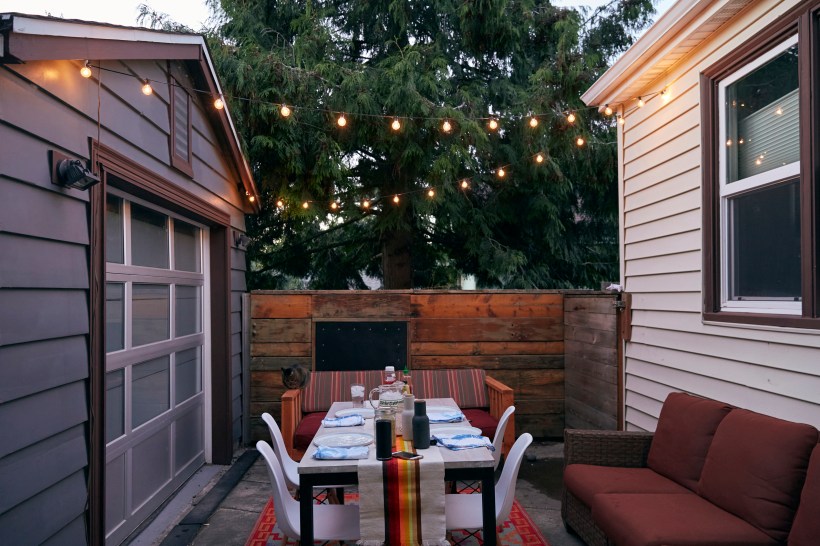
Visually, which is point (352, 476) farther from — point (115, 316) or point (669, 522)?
point (115, 316)

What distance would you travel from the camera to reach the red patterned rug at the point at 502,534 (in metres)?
3.67

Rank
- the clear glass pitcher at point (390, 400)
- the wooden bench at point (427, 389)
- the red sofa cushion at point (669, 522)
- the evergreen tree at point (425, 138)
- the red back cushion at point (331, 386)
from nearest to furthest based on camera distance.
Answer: the red sofa cushion at point (669, 522) < the clear glass pitcher at point (390, 400) < the wooden bench at point (427, 389) < the red back cushion at point (331, 386) < the evergreen tree at point (425, 138)

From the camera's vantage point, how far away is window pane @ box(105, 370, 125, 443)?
133 inches

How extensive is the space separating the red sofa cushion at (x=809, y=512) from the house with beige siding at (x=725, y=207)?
0.45 meters

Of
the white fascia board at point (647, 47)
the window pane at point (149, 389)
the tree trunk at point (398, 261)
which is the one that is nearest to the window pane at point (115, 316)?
the window pane at point (149, 389)

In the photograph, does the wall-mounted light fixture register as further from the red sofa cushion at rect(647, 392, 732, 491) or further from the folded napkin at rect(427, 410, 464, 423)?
the red sofa cushion at rect(647, 392, 732, 491)

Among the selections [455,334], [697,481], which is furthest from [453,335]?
[697,481]

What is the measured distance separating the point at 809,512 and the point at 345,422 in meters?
2.29

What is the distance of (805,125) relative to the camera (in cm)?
279

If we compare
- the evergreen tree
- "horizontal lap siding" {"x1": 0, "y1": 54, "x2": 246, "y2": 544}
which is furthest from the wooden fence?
"horizontal lap siding" {"x1": 0, "y1": 54, "x2": 246, "y2": 544}

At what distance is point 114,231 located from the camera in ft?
11.6

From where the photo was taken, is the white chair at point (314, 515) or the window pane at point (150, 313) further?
the window pane at point (150, 313)

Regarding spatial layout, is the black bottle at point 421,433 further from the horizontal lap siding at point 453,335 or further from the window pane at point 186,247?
the horizontal lap siding at point 453,335

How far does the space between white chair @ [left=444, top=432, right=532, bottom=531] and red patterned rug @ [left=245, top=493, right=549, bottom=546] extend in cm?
62
